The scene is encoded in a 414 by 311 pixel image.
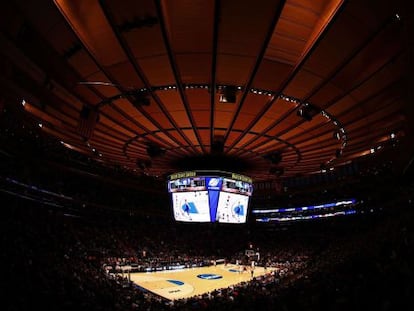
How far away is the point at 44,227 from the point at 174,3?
2406 centimetres

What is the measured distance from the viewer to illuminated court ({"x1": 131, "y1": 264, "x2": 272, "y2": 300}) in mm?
18400

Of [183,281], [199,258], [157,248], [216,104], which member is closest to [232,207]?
[183,281]

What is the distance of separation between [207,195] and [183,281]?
9463mm

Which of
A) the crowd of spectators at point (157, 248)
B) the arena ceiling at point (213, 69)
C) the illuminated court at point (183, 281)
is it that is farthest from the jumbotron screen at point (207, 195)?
the illuminated court at point (183, 281)

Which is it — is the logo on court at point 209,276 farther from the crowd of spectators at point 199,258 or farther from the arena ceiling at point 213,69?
the arena ceiling at point 213,69

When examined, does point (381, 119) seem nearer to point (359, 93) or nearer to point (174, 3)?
point (359, 93)

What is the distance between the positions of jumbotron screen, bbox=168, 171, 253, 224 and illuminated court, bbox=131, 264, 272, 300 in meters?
4.76

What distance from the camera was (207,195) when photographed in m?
16.0

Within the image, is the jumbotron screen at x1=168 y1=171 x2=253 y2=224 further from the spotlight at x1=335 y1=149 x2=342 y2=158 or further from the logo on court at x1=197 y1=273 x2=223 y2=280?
the logo on court at x1=197 y1=273 x2=223 y2=280

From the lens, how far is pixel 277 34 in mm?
6184

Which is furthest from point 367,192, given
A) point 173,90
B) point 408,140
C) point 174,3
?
point 174,3

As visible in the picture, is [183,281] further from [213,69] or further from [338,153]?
[213,69]

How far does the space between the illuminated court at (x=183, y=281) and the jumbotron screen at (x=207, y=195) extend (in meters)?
4.76

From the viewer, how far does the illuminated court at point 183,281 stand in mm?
18400
